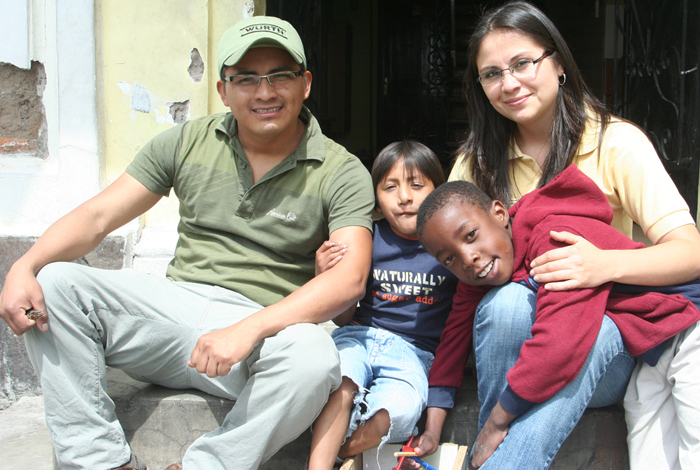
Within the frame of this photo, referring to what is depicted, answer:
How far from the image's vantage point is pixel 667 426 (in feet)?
5.48

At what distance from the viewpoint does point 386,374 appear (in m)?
1.91

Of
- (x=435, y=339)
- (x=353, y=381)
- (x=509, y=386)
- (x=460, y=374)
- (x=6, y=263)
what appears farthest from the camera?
(x=6, y=263)

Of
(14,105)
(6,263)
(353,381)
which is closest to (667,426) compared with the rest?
(353,381)

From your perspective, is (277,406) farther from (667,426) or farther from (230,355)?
(667,426)

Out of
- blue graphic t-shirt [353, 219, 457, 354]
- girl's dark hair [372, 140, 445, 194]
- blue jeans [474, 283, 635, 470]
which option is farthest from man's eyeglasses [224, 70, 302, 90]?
blue jeans [474, 283, 635, 470]

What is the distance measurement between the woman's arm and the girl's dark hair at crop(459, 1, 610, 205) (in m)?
0.42

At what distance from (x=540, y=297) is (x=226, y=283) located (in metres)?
1.06

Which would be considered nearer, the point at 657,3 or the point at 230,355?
the point at 230,355

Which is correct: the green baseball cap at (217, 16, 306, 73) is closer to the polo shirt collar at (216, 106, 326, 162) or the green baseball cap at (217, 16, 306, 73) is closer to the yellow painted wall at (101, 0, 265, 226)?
the polo shirt collar at (216, 106, 326, 162)

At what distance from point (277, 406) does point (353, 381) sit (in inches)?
10.8

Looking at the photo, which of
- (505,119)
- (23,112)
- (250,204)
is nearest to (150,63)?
(23,112)

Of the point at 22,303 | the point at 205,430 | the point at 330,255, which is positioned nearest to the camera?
the point at 22,303

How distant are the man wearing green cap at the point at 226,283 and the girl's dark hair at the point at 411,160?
0.38 ft

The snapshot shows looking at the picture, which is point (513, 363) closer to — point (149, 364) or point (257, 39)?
point (149, 364)
